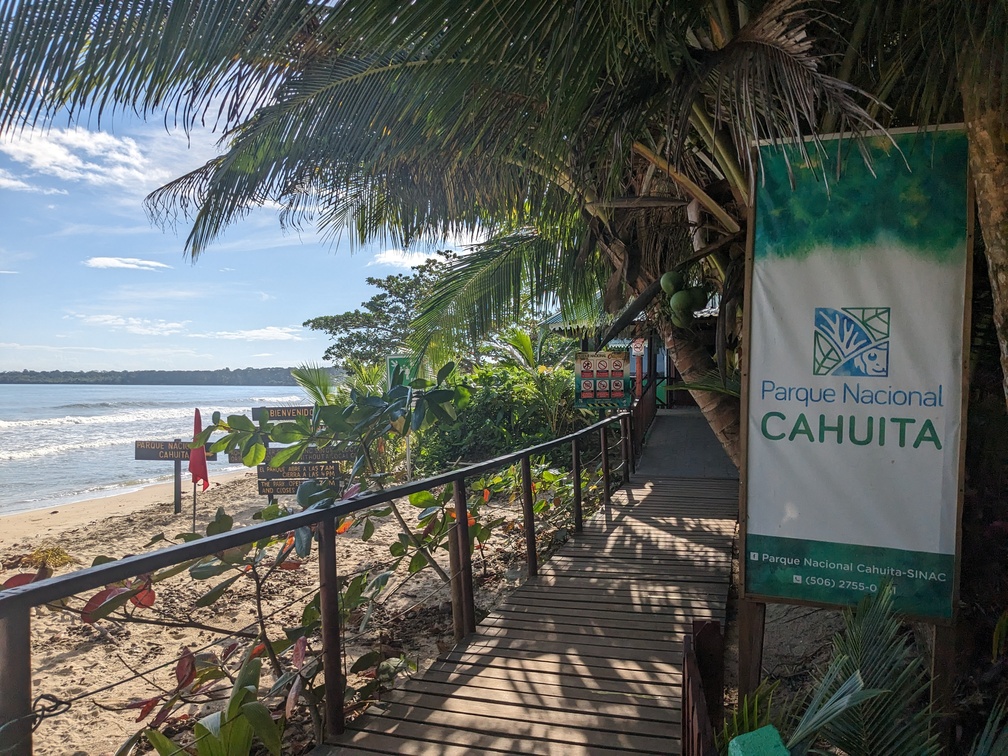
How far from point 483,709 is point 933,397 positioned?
1945 millimetres

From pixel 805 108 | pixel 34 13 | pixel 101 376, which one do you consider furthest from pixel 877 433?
pixel 101 376

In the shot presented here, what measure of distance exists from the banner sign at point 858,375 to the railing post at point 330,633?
1.55m

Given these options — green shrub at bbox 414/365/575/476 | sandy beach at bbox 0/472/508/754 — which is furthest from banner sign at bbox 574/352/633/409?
sandy beach at bbox 0/472/508/754

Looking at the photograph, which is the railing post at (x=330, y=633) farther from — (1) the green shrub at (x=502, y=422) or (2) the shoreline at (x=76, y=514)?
(2) the shoreline at (x=76, y=514)

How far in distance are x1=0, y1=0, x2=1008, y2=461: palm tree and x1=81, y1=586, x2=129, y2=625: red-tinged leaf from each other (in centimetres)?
133

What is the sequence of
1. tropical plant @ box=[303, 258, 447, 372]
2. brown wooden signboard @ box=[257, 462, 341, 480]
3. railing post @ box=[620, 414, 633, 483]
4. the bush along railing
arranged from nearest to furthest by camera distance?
the bush along railing → brown wooden signboard @ box=[257, 462, 341, 480] → railing post @ box=[620, 414, 633, 483] → tropical plant @ box=[303, 258, 447, 372]

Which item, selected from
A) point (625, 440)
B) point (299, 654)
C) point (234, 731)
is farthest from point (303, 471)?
point (234, 731)

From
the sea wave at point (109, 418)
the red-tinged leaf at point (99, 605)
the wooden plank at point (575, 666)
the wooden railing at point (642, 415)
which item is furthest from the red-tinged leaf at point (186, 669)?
the sea wave at point (109, 418)

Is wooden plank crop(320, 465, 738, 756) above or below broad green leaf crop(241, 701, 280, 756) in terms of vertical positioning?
below

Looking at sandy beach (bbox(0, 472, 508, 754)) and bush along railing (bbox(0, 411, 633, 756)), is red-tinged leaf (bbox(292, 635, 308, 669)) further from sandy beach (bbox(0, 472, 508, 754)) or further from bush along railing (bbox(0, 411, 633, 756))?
sandy beach (bbox(0, 472, 508, 754))

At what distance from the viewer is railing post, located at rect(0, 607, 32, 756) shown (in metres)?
1.40

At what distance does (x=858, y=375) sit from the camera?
2.39m

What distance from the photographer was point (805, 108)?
207 cm

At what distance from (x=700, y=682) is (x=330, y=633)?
5.44ft
